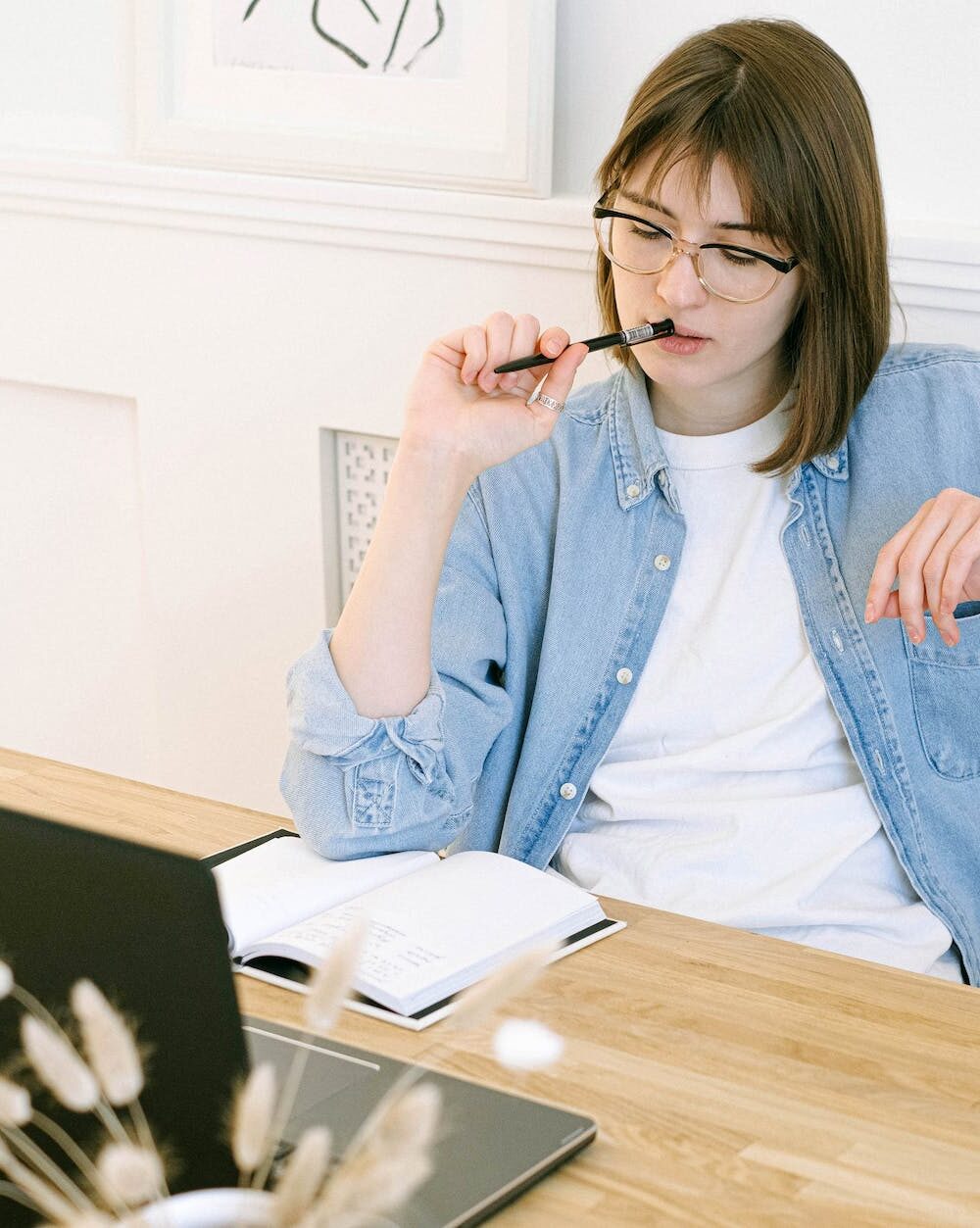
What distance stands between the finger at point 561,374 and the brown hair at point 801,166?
147 millimetres

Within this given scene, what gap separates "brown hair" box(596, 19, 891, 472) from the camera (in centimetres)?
129

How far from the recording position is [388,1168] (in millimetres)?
429

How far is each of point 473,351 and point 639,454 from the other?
0.19 meters

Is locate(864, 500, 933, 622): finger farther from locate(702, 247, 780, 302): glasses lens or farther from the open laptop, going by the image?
the open laptop

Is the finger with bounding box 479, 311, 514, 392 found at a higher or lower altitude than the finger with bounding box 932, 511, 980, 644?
higher

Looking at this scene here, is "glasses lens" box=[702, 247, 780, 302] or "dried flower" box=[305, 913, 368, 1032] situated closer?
"dried flower" box=[305, 913, 368, 1032]

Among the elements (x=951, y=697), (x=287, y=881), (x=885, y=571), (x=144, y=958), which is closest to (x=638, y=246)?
(x=885, y=571)

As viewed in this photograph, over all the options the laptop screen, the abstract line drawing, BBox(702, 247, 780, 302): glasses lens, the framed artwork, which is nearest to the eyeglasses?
BBox(702, 247, 780, 302): glasses lens

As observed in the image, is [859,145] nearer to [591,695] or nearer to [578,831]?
[591,695]

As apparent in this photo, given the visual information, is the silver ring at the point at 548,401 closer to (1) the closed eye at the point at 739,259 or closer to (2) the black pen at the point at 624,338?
(2) the black pen at the point at 624,338

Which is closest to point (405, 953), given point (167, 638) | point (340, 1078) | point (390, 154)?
point (340, 1078)

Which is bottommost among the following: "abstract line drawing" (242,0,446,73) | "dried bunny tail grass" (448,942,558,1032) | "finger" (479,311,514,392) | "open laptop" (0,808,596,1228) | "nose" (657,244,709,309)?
"open laptop" (0,808,596,1228)

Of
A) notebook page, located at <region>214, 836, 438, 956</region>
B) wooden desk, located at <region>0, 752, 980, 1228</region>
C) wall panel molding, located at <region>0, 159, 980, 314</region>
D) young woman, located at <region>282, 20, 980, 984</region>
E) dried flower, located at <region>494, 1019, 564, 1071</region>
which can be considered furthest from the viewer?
wall panel molding, located at <region>0, 159, 980, 314</region>

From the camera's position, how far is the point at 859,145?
1.35 m
